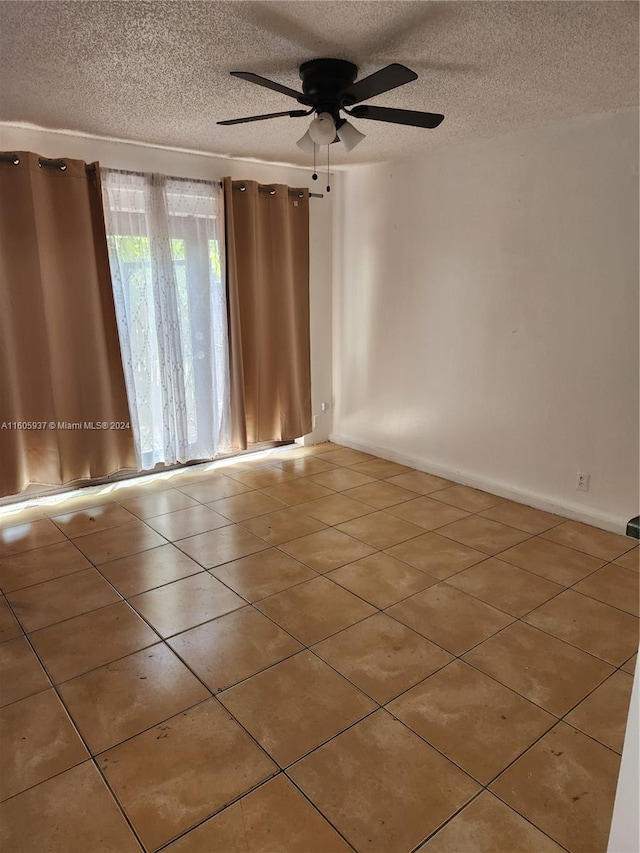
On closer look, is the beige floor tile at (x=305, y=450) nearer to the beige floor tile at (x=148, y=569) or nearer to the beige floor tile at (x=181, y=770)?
the beige floor tile at (x=148, y=569)

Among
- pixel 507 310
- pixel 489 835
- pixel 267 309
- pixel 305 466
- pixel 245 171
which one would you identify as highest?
pixel 245 171

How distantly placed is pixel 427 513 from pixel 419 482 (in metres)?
0.61

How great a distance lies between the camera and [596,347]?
3.23 meters

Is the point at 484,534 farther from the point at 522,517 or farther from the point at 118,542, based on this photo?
the point at 118,542

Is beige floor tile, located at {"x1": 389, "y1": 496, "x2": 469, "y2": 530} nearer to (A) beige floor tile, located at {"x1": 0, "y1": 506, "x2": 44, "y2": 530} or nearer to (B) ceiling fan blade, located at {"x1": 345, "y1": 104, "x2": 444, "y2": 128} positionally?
(B) ceiling fan blade, located at {"x1": 345, "y1": 104, "x2": 444, "y2": 128}

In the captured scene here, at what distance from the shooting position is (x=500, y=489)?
3893 millimetres

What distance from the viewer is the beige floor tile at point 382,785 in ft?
4.97

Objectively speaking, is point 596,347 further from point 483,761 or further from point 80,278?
point 80,278

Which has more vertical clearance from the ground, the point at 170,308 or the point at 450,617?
the point at 170,308

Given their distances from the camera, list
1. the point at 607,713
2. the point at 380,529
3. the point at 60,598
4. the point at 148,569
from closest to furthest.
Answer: the point at 607,713 → the point at 60,598 → the point at 148,569 → the point at 380,529

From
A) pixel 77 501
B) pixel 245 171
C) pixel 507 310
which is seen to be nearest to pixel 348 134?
pixel 507 310

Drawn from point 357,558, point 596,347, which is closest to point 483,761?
point 357,558

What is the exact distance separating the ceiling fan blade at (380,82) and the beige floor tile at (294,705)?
2206 millimetres

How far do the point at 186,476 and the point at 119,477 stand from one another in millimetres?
497
